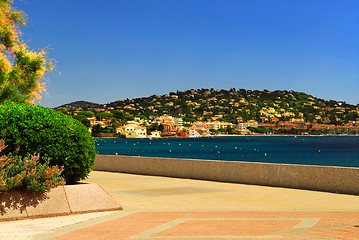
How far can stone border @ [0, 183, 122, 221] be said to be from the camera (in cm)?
951

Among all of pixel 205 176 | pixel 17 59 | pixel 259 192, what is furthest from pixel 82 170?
pixel 17 59

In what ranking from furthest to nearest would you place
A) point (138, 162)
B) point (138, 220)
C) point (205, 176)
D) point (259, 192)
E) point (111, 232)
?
point (138, 162)
point (205, 176)
point (259, 192)
point (138, 220)
point (111, 232)

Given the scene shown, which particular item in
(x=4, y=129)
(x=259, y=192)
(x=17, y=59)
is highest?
(x=17, y=59)

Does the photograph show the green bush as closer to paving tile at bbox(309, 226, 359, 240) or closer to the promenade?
the promenade

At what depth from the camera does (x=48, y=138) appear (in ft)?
35.9

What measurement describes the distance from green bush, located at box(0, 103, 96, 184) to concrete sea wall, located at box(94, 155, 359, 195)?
7186 mm

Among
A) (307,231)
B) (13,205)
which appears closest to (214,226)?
(307,231)

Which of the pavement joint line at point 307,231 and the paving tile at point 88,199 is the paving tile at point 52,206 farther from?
the pavement joint line at point 307,231

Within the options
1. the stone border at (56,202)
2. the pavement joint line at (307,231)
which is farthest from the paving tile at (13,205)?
the pavement joint line at (307,231)

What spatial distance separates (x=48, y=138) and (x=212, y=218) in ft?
14.2

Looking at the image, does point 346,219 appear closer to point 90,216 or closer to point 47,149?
point 90,216

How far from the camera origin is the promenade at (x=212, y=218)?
25.6 ft

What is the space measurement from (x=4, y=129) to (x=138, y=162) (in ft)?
35.6

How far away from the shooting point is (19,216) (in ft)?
30.9
